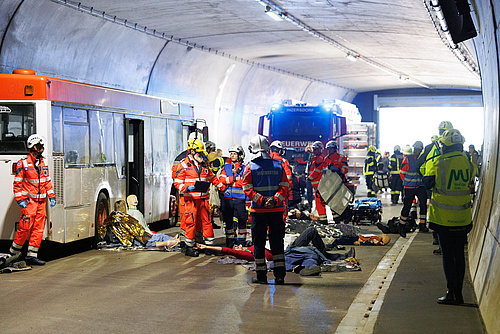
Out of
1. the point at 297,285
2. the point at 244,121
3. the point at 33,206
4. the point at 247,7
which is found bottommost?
the point at 297,285

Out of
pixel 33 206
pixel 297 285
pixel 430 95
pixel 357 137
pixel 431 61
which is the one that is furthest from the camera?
pixel 430 95

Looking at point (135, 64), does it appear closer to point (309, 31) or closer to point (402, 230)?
point (309, 31)

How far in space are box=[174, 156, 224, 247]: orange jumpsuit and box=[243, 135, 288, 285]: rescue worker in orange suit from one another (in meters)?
2.80

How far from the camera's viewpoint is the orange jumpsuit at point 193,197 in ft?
41.2

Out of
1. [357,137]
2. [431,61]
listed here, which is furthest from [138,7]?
[357,137]

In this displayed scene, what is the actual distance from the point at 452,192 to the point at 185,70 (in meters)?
17.5

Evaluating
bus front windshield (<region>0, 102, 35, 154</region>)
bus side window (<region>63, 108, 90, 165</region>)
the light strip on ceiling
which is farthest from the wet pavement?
the light strip on ceiling

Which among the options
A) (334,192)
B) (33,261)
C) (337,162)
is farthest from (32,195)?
(337,162)

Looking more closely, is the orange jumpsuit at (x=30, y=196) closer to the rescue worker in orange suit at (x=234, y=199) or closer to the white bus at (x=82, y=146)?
the white bus at (x=82, y=146)

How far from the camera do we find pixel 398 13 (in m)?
16.5

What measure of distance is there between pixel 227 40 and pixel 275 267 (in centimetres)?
1397

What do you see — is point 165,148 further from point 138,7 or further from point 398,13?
point 398,13

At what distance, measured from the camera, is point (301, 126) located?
24891 millimetres

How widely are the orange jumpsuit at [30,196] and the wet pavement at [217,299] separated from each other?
0.53m
